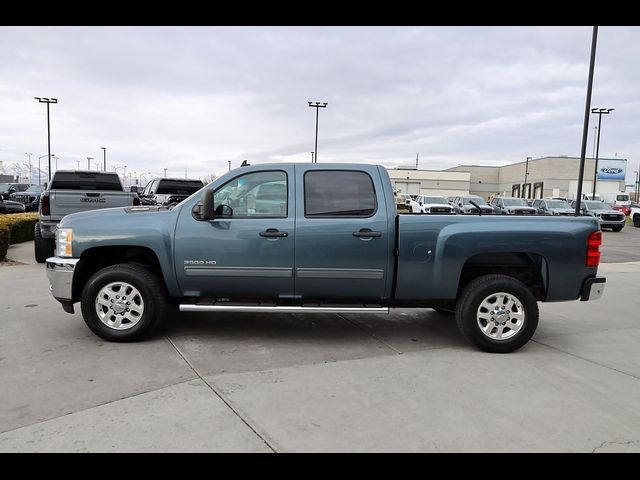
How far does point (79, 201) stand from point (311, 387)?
23.2ft

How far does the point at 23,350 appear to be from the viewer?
4.65 m

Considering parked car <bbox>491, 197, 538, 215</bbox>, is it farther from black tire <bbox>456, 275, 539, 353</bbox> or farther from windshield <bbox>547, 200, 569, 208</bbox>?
black tire <bbox>456, 275, 539, 353</bbox>

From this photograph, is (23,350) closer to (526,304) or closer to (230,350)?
(230,350)

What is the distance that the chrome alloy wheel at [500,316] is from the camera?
485 cm

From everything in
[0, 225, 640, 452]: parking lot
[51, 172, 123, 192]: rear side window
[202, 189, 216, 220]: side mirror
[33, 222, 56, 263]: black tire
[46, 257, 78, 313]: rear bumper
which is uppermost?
[51, 172, 123, 192]: rear side window

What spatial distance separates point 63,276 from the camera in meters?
4.86

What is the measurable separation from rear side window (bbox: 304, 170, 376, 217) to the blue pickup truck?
11 mm

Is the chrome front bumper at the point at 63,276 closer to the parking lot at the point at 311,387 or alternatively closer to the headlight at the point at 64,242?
the headlight at the point at 64,242

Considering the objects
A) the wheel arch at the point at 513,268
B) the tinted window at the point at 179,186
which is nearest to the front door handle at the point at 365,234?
the wheel arch at the point at 513,268

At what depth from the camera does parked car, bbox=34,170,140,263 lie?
29.1 feet

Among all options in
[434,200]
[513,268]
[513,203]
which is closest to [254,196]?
[513,268]

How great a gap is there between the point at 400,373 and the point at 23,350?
3.60 m

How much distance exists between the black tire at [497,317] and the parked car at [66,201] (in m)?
7.22

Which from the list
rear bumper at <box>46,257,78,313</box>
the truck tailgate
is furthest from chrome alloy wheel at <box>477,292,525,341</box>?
the truck tailgate
